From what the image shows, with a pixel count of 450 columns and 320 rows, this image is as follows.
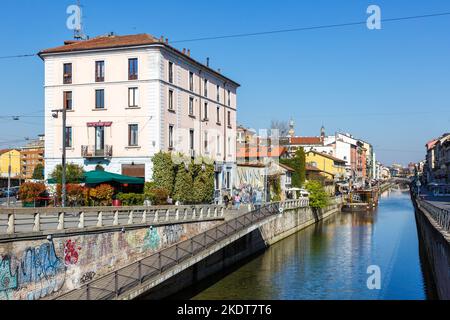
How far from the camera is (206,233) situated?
28.3m

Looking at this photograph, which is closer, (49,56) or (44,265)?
(44,265)

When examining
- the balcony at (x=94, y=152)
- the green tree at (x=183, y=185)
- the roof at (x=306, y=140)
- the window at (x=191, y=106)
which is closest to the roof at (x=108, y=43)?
the window at (x=191, y=106)

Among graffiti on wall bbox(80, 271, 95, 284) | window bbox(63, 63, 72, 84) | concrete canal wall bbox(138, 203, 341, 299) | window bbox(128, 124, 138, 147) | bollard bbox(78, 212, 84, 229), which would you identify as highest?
window bbox(63, 63, 72, 84)

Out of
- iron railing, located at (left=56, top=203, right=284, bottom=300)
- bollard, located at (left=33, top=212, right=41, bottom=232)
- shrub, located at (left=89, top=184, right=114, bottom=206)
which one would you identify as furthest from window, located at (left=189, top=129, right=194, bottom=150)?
bollard, located at (left=33, top=212, right=41, bottom=232)

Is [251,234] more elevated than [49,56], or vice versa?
[49,56]

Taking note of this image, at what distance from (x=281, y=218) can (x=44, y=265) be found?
117 ft

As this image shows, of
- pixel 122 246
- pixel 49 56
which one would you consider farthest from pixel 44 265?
pixel 49 56

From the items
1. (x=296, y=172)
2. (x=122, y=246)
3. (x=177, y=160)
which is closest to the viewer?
(x=122, y=246)

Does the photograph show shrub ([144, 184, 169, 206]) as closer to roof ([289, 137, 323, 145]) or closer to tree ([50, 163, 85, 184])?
tree ([50, 163, 85, 184])

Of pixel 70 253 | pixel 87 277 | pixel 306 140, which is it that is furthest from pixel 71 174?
pixel 306 140

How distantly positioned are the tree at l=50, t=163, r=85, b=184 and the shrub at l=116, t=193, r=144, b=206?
126 inches

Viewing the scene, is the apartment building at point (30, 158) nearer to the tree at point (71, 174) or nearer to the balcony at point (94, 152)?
the balcony at point (94, 152)

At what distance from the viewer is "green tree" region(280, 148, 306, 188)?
3105 inches
